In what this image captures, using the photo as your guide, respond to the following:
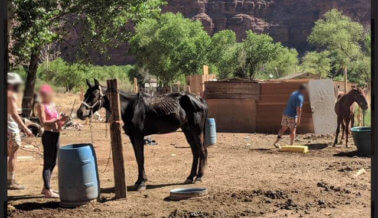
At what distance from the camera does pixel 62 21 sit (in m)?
9.48

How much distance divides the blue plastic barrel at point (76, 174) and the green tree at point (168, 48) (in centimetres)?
154

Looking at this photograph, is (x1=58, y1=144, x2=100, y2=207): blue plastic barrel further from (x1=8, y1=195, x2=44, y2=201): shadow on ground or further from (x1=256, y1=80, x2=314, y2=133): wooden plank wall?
(x1=256, y1=80, x2=314, y2=133): wooden plank wall

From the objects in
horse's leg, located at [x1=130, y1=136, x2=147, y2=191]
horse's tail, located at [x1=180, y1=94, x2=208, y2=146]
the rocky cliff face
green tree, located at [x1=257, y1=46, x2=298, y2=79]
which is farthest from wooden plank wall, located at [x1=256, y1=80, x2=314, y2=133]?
the rocky cliff face

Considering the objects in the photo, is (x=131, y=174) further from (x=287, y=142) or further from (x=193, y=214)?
(x=287, y=142)

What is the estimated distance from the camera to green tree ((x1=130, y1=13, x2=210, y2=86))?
22.3 feet

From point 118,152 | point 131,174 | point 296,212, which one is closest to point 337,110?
point 131,174

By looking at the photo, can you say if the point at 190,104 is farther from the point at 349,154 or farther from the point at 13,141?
the point at 349,154

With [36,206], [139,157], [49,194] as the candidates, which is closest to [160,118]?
[139,157]

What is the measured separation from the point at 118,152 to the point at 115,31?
3352mm

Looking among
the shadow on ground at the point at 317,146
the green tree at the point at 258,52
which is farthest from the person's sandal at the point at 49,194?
the shadow on ground at the point at 317,146

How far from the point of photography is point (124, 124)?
588cm

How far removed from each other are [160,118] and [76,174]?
1669 millimetres

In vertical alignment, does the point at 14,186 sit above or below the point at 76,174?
below

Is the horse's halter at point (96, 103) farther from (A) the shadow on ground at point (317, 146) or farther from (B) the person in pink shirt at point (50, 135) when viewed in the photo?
(A) the shadow on ground at point (317, 146)
